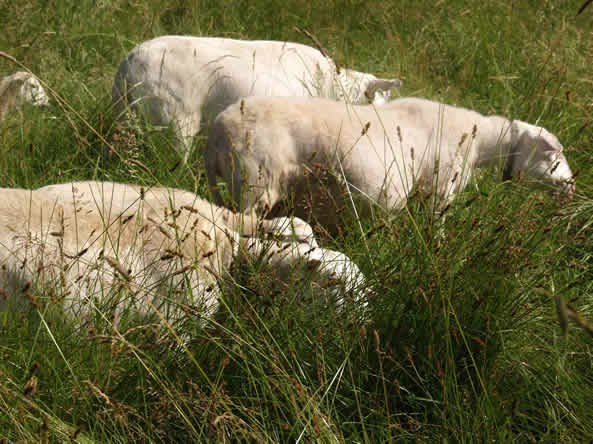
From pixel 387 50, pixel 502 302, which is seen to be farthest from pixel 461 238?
pixel 387 50

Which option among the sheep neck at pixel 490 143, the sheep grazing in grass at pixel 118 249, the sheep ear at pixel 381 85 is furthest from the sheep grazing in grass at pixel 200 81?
the sheep grazing in grass at pixel 118 249

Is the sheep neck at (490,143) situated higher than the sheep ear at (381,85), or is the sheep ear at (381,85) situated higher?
the sheep ear at (381,85)

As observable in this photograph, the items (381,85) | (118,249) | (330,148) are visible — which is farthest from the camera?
(381,85)

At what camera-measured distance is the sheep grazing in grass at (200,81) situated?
4395 millimetres

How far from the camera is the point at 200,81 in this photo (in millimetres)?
4453

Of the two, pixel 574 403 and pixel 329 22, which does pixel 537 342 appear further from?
pixel 329 22

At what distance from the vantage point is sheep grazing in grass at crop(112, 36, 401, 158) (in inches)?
173

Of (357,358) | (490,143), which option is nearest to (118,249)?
(357,358)

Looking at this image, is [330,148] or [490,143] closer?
[330,148]

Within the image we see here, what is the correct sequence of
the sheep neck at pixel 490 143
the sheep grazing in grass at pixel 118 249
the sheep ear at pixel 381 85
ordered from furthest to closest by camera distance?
the sheep ear at pixel 381 85 → the sheep neck at pixel 490 143 → the sheep grazing in grass at pixel 118 249

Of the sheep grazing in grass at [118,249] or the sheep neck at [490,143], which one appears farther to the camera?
the sheep neck at [490,143]

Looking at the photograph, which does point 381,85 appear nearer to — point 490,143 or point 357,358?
point 490,143

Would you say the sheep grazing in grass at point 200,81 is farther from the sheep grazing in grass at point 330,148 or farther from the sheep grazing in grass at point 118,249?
the sheep grazing in grass at point 118,249

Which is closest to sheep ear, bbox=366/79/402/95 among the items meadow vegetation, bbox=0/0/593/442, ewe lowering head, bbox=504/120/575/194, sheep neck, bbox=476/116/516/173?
sheep neck, bbox=476/116/516/173
